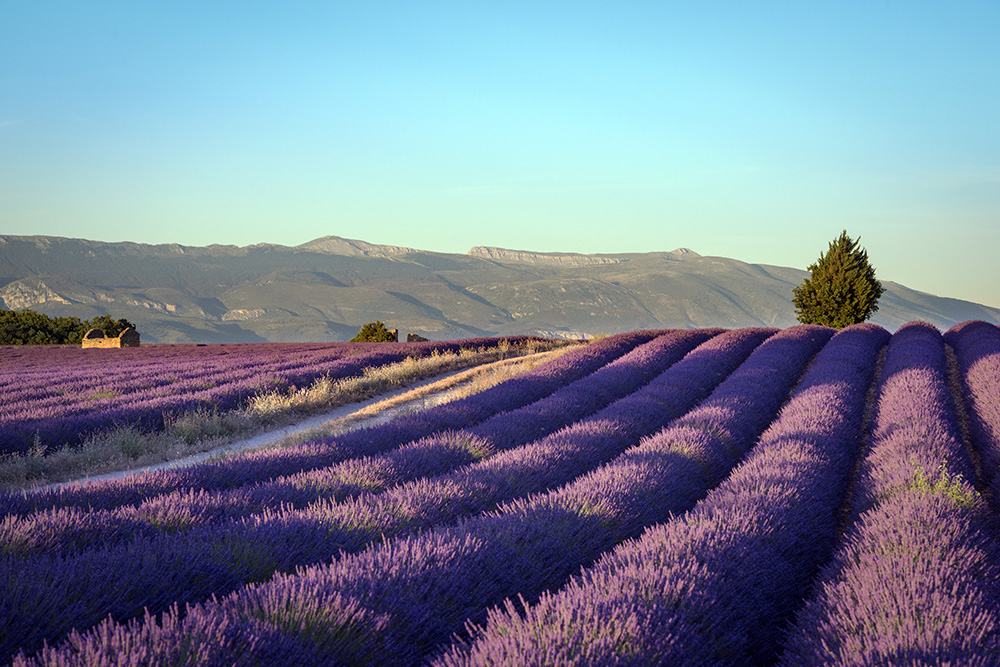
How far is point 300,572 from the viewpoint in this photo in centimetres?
268

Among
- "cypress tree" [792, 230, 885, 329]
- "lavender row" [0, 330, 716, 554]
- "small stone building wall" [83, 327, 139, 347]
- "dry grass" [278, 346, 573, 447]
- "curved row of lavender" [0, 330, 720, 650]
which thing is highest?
"cypress tree" [792, 230, 885, 329]

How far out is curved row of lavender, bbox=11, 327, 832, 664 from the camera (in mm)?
2018

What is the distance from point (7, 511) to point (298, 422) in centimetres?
626

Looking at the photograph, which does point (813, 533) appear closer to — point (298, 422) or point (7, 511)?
point (7, 511)

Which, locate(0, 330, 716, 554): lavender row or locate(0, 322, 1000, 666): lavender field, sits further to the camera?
locate(0, 330, 716, 554): lavender row

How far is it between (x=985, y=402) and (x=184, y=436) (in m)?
10.8

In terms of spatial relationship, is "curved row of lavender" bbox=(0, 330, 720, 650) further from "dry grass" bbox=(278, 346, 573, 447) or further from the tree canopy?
the tree canopy

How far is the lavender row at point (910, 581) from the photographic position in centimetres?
218

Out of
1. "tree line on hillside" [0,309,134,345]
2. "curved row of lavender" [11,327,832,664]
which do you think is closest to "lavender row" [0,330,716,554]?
"curved row of lavender" [11,327,832,664]

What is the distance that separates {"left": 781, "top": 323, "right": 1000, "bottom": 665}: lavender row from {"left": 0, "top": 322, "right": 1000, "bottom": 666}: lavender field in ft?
0.05

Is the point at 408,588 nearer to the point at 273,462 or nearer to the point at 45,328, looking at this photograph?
the point at 273,462

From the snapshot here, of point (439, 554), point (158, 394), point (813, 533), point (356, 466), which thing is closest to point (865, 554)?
point (813, 533)

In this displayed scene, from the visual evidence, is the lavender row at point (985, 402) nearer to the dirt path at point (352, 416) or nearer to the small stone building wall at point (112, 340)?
the dirt path at point (352, 416)

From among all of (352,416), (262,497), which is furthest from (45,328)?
(262,497)
